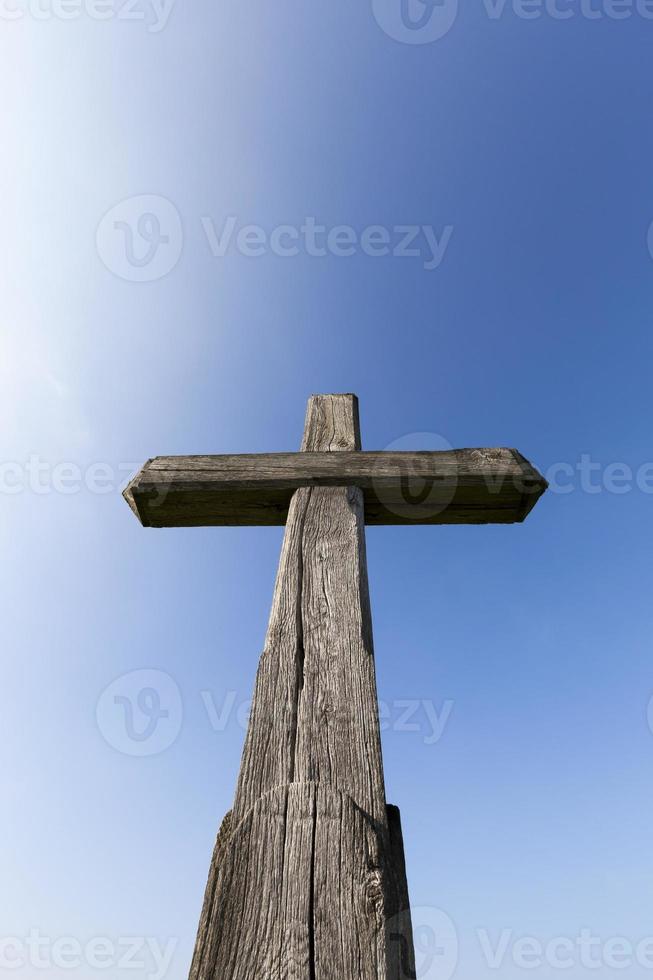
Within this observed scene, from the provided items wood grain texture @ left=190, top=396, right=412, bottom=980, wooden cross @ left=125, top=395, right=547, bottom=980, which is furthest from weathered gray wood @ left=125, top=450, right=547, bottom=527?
wood grain texture @ left=190, top=396, right=412, bottom=980

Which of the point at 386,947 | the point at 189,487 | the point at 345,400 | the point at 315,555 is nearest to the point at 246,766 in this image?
the point at 386,947

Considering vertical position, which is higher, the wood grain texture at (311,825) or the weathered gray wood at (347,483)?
the weathered gray wood at (347,483)

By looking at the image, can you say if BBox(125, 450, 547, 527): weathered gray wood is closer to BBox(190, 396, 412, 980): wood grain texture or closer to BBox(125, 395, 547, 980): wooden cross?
BBox(125, 395, 547, 980): wooden cross

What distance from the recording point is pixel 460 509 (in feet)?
6.72

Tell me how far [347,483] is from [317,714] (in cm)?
85

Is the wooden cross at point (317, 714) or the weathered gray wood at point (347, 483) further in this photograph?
the weathered gray wood at point (347, 483)

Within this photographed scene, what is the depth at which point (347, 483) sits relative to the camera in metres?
1.90

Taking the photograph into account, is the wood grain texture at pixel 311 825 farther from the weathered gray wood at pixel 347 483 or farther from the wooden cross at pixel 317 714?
the weathered gray wood at pixel 347 483

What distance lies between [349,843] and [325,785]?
0.11m

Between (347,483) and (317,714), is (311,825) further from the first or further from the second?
(347,483)

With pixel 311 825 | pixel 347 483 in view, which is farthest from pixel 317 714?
pixel 347 483

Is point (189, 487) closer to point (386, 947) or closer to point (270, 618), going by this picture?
point (270, 618)

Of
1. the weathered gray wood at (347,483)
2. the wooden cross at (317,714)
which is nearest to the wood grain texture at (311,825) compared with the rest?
the wooden cross at (317,714)

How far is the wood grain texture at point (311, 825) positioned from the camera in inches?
34.0
